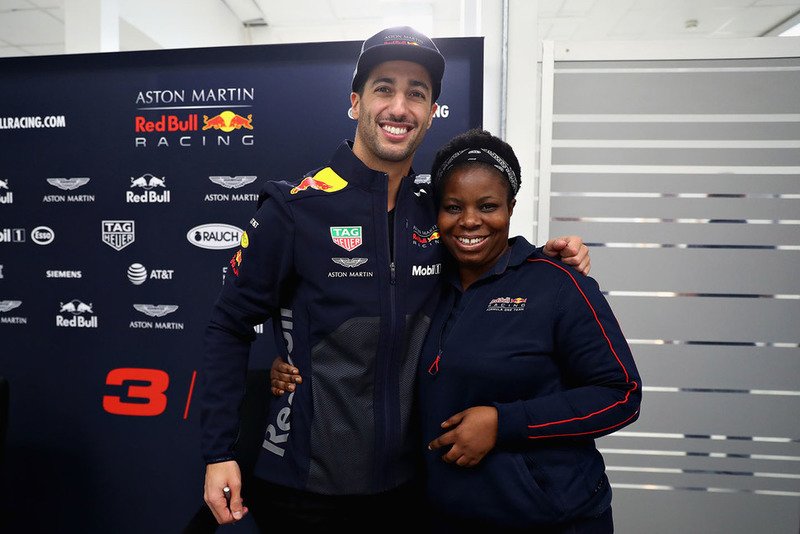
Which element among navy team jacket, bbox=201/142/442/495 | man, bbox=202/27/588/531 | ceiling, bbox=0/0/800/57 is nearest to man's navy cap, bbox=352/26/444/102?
man, bbox=202/27/588/531

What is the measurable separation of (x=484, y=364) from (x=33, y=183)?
2191mm

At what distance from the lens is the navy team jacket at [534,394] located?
1.04 m

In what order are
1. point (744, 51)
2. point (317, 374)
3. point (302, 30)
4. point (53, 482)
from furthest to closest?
1. point (302, 30)
2. point (53, 482)
3. point (744, 51)
4. point (317, 374)

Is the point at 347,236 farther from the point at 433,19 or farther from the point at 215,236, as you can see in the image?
the point at 433,19

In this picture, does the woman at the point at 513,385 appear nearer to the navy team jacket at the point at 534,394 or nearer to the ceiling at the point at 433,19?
the navy team jacket at the point at 534,394

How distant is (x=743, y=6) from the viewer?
14.6 ft

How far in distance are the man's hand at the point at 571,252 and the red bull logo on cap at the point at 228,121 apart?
135 cm

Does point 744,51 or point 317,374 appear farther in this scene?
point 744,51

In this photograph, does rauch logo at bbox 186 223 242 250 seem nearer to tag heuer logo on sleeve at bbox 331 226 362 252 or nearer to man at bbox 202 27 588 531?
man at bbox 202 27 588 531

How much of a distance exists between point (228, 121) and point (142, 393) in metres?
1.22

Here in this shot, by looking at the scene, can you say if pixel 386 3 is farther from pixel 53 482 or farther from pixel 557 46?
pixel 53 482

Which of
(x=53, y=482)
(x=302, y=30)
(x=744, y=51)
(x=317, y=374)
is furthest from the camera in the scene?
(x=302, y=30)

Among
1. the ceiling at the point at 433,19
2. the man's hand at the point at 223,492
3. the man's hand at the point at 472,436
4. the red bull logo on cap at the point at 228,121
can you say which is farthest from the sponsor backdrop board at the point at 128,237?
the ceiling at the point at 433,19

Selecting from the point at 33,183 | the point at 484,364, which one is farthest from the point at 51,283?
the point at 484,364
